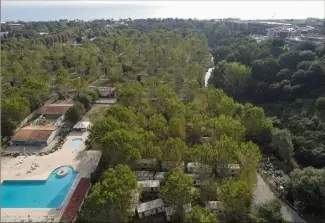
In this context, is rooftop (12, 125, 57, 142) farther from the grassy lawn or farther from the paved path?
the paved path

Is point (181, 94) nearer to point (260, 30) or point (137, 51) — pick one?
point (137, 51)

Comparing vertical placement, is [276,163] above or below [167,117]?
below

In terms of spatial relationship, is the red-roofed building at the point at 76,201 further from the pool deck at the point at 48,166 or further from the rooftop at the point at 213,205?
the rooftop at the point at 213,205

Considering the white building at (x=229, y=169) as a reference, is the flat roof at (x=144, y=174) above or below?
below

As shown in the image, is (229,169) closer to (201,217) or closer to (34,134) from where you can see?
(201,217)

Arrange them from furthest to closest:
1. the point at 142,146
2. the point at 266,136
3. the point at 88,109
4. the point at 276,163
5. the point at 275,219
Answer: the point at 88,109 → the point at 266,136 → the point at 276,163 → the point at 142,146 → the point at 275,219

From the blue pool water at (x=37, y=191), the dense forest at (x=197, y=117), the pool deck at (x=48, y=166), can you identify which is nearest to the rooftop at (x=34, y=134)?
the dense forest at (x=197, y=117)

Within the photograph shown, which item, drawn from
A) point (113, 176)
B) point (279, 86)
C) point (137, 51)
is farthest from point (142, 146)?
point (137, 51)
